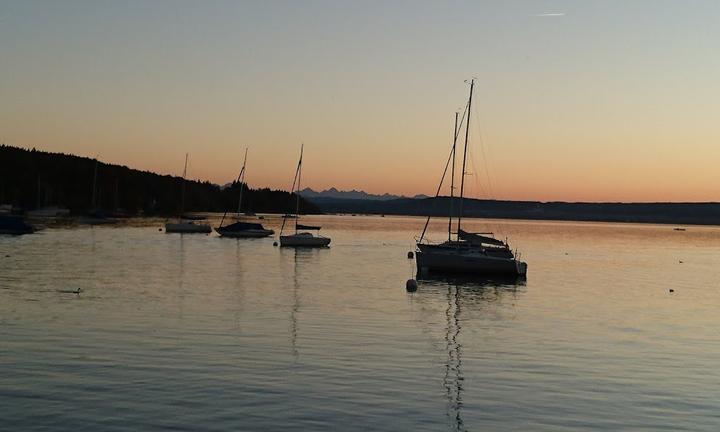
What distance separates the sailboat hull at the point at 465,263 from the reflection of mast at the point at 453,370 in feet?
63.4

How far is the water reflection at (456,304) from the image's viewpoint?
19.3 meters

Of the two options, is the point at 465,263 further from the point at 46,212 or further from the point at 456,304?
the point at 46,212

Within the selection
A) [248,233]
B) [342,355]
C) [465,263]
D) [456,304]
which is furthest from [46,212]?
[342,355]

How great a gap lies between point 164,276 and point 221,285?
6436 millimetres

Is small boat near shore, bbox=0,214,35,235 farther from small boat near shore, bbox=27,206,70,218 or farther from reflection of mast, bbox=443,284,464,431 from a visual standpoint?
small boat near shore, bbox=27,206,70,218

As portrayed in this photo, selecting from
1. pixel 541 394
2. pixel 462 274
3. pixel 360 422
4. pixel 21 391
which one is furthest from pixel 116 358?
pixel 462 274

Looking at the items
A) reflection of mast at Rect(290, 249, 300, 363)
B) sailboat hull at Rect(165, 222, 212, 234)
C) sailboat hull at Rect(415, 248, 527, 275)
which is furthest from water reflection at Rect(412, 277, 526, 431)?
sailboat hull at Rect(165, 222, 212, 234)

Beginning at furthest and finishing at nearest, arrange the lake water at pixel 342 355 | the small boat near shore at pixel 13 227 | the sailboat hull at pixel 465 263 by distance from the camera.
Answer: the small boat near shore at pixel 13 227 < the sailboat hull at pixel 465 263 < the lake water at pixel 342 355

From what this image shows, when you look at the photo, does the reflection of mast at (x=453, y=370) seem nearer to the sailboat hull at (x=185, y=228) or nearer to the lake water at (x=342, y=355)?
the lake water at (x=342, y=355)

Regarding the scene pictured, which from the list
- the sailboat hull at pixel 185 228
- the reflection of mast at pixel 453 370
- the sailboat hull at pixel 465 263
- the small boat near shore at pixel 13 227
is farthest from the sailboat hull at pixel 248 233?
the reflection of mast at pixel 453 370

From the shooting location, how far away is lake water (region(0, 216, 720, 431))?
16875 millimetres

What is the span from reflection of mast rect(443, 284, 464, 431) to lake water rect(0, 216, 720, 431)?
82 millimetres

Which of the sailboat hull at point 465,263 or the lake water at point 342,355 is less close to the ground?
the sailboat hull at point 465,263

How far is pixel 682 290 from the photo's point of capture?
52875 millimetres
